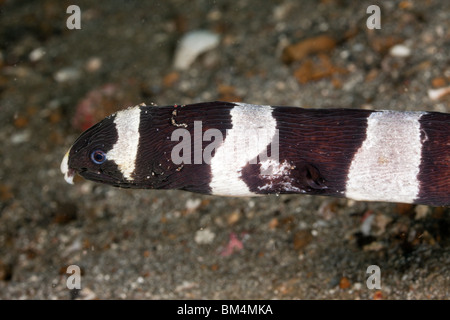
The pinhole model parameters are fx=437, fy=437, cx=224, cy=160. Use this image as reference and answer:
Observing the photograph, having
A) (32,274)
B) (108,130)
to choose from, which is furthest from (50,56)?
(108,130)

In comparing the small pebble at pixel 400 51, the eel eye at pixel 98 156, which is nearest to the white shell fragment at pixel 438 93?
the small pebble at pixel 400 51

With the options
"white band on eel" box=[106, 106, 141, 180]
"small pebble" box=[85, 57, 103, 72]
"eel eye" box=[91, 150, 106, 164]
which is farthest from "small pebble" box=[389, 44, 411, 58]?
"small pebble" box=[85, 57, 103, 72]

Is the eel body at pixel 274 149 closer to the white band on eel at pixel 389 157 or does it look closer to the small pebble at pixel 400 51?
the white band on eel at pixel 389 157

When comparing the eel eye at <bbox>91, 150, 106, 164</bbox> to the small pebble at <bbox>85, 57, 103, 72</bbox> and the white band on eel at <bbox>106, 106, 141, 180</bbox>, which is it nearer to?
the white band on eel at <bbox>106, 106, 141, 180</bbox>

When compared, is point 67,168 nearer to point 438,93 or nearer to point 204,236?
point 204,236

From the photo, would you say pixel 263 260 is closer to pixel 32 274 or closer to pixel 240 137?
pixel 240 137
